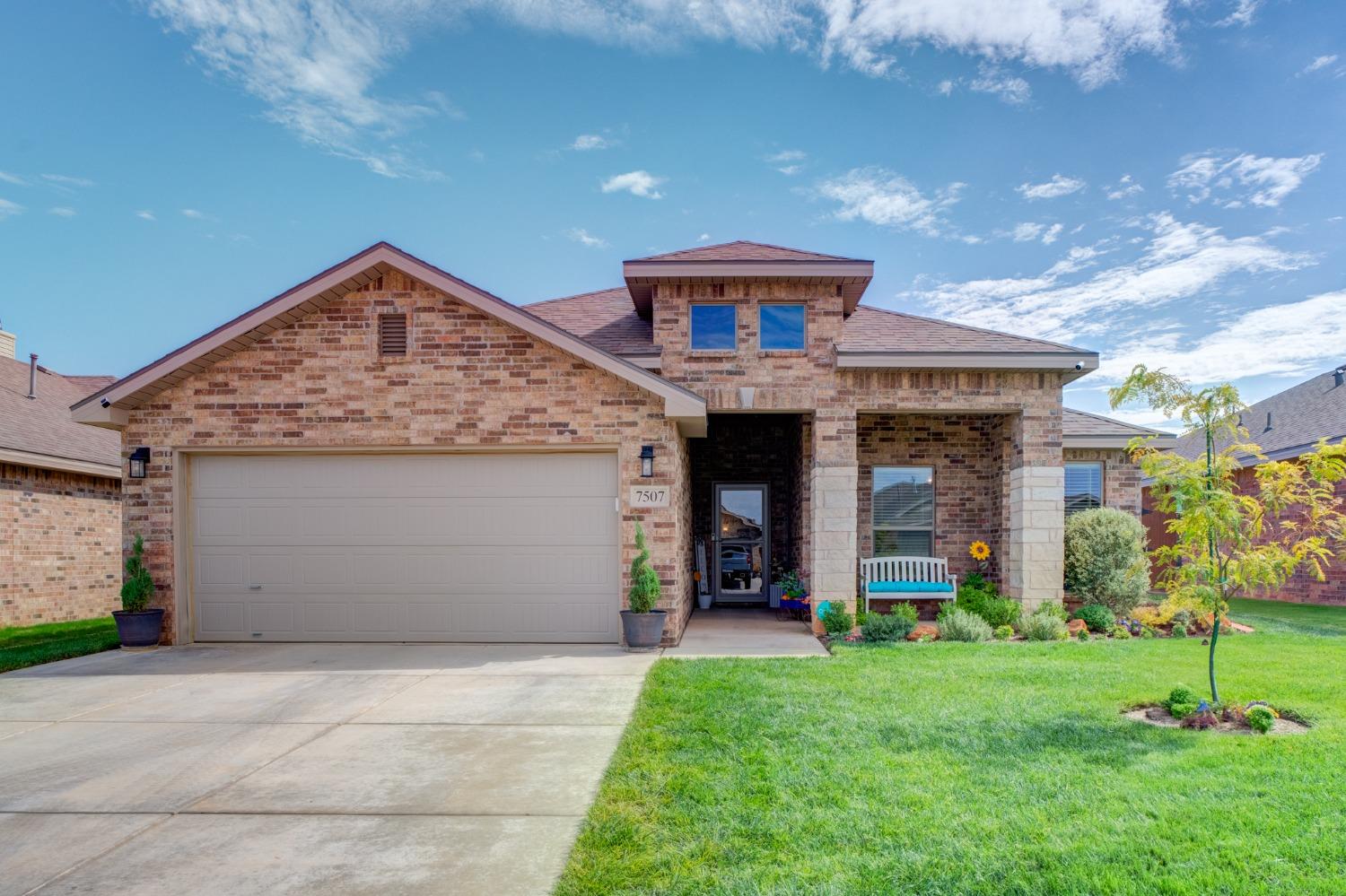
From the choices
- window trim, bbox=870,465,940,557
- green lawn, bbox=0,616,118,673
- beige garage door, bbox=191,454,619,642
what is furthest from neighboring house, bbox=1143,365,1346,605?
green lawn, bbox=0,616,118,673

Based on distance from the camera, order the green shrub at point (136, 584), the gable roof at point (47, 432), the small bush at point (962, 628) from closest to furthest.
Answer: the green shrub at point (136, 584) < the small bush at point (962, 628) < the gable roof at point (47, 432)

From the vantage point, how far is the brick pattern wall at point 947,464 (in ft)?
42.2

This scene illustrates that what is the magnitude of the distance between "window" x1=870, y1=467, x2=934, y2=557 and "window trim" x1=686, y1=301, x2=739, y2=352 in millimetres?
3752

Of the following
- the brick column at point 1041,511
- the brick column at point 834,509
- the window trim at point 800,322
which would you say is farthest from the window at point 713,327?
the brick column at point 1041,511

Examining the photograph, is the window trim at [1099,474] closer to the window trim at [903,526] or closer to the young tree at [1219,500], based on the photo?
the window trim at [903,526]

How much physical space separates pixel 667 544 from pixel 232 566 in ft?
19.3

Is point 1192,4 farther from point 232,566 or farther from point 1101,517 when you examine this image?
point 232,566

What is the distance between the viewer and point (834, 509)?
436 inches

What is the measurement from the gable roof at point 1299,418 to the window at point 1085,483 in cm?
274

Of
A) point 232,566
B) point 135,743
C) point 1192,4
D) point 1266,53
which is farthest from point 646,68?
point 135,743

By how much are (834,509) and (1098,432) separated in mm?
6185

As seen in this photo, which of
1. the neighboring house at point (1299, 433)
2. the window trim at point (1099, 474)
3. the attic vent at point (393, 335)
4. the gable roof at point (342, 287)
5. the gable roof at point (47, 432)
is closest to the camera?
the gable roof at point (342, 287)

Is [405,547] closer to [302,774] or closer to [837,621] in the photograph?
[302,774]

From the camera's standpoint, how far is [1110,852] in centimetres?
357
